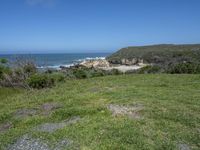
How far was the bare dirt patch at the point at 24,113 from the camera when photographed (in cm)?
1324

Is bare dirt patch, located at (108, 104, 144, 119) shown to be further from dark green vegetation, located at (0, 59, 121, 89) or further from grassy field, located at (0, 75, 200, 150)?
dark green vegetation, located at (0, 59, 121, 89)

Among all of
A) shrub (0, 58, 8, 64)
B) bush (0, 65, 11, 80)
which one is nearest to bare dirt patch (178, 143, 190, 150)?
bush (0, 65, 11, 80)

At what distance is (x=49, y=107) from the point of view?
14.4m

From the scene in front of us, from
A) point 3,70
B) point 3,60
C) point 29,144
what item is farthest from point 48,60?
point 29,144

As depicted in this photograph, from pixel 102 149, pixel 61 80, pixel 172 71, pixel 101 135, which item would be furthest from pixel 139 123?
pixel 172 71

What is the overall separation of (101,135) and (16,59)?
64.6 feet

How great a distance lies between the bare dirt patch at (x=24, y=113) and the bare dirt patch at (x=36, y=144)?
3335 millimetres

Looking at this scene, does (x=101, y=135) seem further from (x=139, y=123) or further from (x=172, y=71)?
(x=172, y=71)

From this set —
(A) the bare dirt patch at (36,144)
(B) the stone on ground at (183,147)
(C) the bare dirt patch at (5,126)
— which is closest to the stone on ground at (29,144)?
(A) the bare dirt patch at (36,144)

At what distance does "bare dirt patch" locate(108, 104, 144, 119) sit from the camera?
11914 mm

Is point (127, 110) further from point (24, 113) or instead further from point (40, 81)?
point (40, 81)

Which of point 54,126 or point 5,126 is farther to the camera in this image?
point 5,126

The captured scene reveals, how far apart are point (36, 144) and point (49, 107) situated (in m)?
4.97

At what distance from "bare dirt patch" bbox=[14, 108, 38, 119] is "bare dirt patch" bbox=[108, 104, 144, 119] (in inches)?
120
